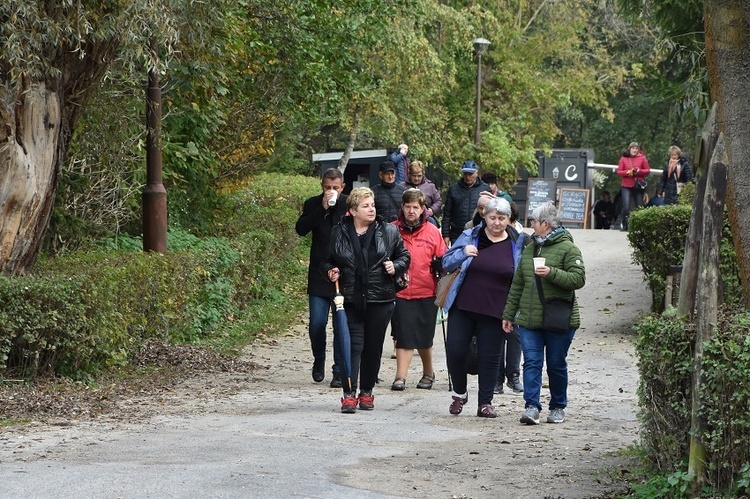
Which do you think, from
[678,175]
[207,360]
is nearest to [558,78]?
[678,175]

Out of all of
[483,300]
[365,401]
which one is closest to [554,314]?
[483,300]

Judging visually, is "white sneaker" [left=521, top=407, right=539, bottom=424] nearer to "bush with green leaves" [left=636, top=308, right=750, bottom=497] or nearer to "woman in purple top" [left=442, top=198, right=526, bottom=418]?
"woman in purple top" [left=442, top=198, right=526, bottom=418]

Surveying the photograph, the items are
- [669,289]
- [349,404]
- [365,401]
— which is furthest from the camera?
[669,289]

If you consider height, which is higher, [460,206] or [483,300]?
[460,206]

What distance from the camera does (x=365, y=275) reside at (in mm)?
10508

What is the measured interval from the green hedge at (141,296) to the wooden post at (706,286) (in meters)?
5.65

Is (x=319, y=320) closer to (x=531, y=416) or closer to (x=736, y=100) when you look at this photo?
(x=531, y=416)

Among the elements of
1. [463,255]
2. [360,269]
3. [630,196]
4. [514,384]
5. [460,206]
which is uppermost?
[630,196]

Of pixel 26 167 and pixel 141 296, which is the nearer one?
pixel 26 167

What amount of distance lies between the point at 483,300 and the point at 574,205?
98.0 feet

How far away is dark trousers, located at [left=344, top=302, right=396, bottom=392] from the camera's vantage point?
1058 centimetres

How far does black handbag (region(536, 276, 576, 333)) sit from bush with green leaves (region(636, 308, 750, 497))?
2361 millimetres

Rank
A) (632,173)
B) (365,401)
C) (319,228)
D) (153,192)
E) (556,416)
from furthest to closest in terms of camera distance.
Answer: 1. (632,173)
2. (153,192)
3. (319,228)
4. (365,401)
5. (556,416)

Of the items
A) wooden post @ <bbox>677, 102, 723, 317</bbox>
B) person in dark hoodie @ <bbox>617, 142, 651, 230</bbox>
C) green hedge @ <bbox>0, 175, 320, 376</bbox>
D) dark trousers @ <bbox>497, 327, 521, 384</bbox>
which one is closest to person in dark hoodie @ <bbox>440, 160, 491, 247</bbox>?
green hedge @ <bbox>0, 175, 320, 376</bbox>
